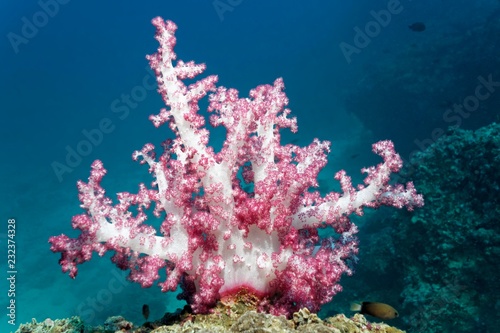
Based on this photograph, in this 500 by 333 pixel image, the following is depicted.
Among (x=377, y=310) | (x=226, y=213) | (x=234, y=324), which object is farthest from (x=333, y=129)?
(x=234, y=324)

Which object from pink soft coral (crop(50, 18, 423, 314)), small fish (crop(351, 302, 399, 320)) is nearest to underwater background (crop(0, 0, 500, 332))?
small fish (crop(351, 302, 399, 320))

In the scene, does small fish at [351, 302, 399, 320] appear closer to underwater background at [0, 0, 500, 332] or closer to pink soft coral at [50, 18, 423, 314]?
pink soft coral at [50, 18, 423, 314]

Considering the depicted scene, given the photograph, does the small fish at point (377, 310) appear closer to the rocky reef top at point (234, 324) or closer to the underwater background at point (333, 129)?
the rocky reef top at point (234, 324)

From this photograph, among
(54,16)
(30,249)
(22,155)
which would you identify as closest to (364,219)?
(30,249)

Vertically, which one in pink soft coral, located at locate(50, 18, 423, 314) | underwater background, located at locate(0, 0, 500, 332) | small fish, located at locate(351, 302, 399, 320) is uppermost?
underwater background, located at locate(0, 0, 500, 332)

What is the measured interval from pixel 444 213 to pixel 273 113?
699 centimetres

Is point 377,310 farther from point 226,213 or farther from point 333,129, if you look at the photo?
point 333,129

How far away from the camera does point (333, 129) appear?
39.8 m

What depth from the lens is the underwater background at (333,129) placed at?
8.59m

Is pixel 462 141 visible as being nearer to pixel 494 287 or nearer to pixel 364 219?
pixel 494 287

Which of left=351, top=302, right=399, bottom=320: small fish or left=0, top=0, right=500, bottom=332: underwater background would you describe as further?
left=0, top=0, right=500, bottom=332: underwater background

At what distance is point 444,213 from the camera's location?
348 inches

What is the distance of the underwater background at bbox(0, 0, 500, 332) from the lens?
8594 millimetres

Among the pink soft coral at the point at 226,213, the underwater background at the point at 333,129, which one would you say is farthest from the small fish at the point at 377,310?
the underwater background at the point at 333,129
